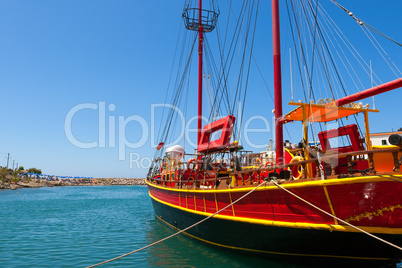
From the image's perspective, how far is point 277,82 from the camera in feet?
33.0

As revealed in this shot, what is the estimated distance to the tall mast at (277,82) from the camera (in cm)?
940

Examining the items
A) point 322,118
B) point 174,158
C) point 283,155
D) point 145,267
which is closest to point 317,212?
point 283,155

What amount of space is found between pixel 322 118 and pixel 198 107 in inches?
457

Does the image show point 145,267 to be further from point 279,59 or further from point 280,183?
point 279,59

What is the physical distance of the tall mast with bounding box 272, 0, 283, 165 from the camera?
9.40 m

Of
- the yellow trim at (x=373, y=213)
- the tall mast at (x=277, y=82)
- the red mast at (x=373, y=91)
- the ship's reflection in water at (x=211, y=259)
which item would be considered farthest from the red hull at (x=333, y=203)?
the red mast at (x=373, y=91)

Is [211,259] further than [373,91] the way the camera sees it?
Yes

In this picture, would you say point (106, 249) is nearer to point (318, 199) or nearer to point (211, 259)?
point (211, 259)

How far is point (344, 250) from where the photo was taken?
645 centimetres

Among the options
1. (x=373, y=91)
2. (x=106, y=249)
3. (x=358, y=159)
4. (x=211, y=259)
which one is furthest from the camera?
(x=106, y=249)

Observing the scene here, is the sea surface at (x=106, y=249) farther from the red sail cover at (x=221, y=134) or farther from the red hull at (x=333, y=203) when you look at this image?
the red sail cover at (x=221, y=134)

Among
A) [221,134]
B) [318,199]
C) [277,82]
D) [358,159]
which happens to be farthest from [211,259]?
[277,82]

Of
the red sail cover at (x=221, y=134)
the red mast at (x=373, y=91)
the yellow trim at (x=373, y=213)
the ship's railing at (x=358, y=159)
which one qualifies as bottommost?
the yellow trim at (x=373, y=213)

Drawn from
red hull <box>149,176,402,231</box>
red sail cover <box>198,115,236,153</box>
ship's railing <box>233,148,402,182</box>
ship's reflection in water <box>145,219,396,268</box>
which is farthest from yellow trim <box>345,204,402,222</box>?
red sail cover <box>198,115,236,153</box>
